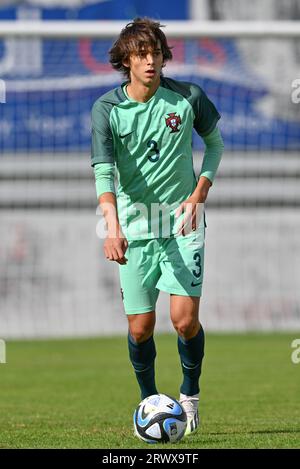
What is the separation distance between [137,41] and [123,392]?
427cm

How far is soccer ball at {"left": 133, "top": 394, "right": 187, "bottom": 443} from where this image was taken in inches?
260

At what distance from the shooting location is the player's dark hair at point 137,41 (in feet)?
22.9

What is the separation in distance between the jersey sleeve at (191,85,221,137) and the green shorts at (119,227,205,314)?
682 millimetres

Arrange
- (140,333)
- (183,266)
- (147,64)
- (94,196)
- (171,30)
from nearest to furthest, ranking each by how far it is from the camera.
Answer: (147,64) → (183,266) → (140,333) → (171,30) → (94,196)

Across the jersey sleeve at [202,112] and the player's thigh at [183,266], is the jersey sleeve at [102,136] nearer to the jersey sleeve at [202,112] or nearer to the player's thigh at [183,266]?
the jersey sleeve at [202,112]

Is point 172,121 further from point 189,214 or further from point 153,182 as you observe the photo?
point 189,214

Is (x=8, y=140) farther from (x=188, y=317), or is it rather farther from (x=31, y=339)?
(x=188, y=317)

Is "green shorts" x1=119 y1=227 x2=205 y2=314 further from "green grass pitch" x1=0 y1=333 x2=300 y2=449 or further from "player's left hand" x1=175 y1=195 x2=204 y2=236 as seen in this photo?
"green grass pitch" x1=0 y1=333 x2=300 y2=449

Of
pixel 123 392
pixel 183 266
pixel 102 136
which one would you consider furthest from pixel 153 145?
pixel 123 392

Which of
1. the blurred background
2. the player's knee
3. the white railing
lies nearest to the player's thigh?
the player's knee

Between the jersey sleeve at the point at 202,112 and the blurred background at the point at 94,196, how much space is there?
28.5ft

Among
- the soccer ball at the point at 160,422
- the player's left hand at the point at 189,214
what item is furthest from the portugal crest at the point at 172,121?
the soccer ball at the point at 160,422

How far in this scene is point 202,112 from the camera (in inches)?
285
